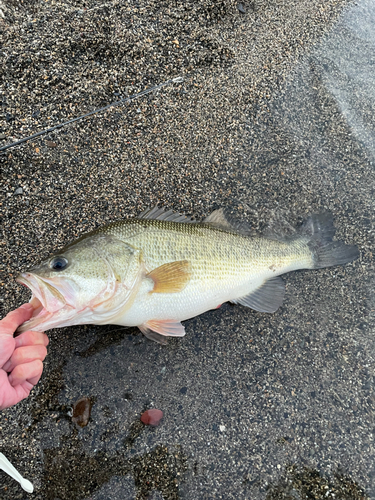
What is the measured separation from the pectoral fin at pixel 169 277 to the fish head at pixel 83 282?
13 centimetres

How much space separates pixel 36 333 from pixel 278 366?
185 cm

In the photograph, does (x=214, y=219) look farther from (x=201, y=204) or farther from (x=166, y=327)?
(x=166, y=327)

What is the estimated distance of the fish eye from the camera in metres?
1.98

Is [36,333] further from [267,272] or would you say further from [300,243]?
[300,243]

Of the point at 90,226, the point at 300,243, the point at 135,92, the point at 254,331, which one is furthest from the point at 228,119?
the point at 254,331

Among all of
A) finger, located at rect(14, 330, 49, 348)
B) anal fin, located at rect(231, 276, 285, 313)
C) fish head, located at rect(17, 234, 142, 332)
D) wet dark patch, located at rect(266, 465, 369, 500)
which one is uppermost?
fish head, located at rect(17, 234, 142, 332)

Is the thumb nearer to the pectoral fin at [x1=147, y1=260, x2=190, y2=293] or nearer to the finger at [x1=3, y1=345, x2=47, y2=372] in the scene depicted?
the finger at [x1=3, y1=345, x2=47, y2=372]

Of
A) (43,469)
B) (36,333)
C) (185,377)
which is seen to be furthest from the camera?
(185,377)

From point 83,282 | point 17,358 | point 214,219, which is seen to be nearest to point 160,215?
point 214,219

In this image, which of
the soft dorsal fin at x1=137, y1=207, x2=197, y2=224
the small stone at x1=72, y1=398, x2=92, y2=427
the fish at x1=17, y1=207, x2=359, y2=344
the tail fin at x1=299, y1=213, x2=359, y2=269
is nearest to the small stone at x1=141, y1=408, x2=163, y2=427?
the small stone at x1=72, y1=398, x2=92, y2=427

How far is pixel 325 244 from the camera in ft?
8.74

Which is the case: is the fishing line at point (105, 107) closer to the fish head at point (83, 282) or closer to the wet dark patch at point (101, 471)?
the fish head at point (83, 282)

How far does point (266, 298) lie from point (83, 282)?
144 centimetres

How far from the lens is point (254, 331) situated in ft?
8.48
